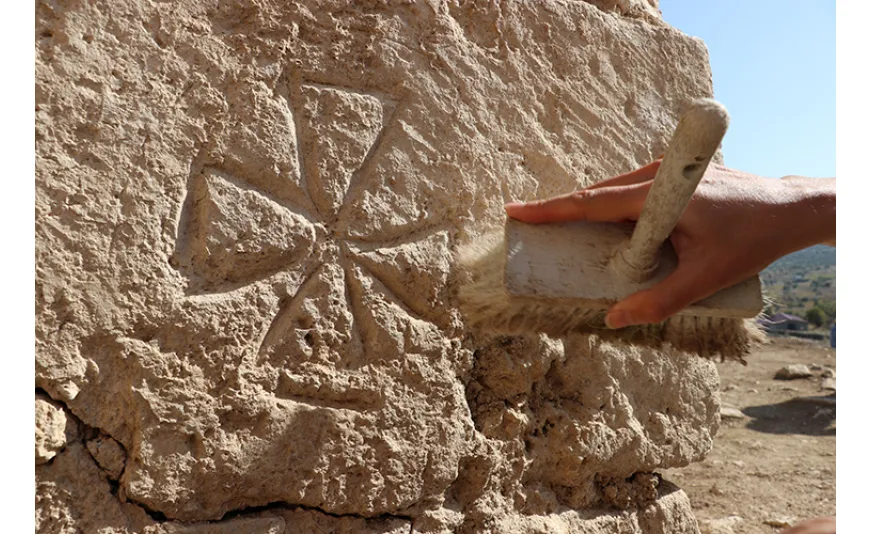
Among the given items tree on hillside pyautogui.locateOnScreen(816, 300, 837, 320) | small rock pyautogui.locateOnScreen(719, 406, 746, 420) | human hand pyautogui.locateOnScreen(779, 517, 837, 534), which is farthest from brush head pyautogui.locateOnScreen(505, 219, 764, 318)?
tree on hillside pyautogui.locateOnScreen(816, 300, 837, 320)

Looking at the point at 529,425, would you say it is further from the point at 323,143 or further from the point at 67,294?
the point at 67,294

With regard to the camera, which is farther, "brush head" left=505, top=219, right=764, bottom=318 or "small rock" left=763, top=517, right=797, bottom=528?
"small rock" left=763, top=517, right=797, bottom=528

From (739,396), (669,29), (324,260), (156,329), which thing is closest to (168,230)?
(156,329)

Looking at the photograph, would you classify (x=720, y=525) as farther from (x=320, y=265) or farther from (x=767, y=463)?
(x=320, y=265)

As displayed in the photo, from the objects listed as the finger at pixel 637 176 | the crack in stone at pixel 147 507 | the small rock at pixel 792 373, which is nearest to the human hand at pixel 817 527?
the finger at pixel 637 176

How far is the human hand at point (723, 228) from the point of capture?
1343 millimetres

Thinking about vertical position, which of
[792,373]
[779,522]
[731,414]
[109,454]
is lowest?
[779,522]

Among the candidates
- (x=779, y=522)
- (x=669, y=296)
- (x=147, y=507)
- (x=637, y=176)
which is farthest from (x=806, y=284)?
(x=147, y=507)

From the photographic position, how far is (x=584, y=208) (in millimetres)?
1486

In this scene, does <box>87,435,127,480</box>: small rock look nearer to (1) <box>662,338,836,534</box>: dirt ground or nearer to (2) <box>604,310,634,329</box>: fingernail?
(2) <box>604,310,634,329</box>: fingernail

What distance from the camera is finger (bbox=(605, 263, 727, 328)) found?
1.34 meters

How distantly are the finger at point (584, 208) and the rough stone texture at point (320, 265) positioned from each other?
0.29m

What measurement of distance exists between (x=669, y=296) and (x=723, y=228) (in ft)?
0.58

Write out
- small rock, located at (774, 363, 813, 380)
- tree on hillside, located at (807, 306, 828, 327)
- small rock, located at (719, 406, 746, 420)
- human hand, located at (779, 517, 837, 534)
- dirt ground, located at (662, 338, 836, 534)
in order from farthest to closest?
1. tree on hillside, located at (807, 306, 828, 327)
2. small rock, located at (774, 363, 813, 380)
3. small rock, located at (719, 406, 746, 420)
4. dirt ground, located at (662, 338, 836, 534)
5. human hand, located at (779, 517, 837, 534)
